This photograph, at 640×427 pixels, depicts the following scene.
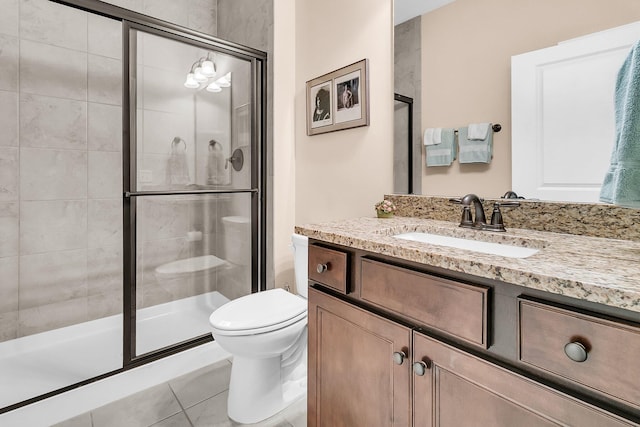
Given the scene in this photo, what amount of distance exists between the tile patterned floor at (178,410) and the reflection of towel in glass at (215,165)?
1.16 metres

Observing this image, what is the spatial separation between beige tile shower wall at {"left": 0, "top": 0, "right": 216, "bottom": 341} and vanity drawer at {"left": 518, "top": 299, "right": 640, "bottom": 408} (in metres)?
2.48

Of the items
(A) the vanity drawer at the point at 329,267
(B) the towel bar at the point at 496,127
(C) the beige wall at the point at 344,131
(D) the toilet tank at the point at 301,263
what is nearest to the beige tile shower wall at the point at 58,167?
(C) the beige wall at the point at 344,131

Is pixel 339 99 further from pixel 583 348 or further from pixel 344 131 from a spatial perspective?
pixel 583 348

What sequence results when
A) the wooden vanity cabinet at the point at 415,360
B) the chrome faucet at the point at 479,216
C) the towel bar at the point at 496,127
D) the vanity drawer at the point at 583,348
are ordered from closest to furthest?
the vanity drawer at the point at 583,348
the wooden vanity cabinet at the point at 415,360
the chrome faucet at the point at 479,216
the towel bar at the point at 496,127

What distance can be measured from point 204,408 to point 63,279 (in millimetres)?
1371

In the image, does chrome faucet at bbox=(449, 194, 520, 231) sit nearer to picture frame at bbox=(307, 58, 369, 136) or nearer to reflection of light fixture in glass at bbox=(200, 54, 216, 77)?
picture frame at bbox=(307, 58, 369, 136)

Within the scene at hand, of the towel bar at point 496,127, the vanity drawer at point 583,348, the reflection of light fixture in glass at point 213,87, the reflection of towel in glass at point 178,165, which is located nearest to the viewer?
the vanity drawer at point 583,348

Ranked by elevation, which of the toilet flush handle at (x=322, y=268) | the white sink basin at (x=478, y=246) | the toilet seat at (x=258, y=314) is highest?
the white sink basin at (x=478, y=246)

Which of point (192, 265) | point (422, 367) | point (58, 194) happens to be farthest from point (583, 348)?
point (58, 194)

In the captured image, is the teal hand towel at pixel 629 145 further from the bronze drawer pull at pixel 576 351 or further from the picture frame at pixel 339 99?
the picture frame at pixel 339 99

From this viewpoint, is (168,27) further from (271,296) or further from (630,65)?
(630,65)

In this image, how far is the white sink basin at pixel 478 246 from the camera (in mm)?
987

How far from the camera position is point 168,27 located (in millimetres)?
1719

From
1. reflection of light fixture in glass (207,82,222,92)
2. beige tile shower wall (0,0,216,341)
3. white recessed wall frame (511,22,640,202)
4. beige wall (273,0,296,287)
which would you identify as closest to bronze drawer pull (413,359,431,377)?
white recessed wall frame (511,22,640,202)
